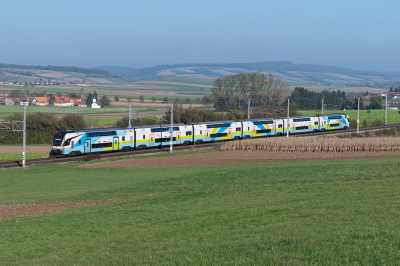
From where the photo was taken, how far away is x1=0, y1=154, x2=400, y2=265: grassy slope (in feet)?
31.5

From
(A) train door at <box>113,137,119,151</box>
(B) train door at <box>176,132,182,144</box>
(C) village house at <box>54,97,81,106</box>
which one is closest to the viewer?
(A) train door at <box>113,137,119,151</box>

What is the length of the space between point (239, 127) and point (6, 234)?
53.3 meters

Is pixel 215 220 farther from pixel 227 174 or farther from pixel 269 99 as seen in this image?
pixel 269 99

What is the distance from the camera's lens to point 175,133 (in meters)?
60.0

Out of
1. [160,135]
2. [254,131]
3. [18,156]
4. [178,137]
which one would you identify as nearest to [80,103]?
[254,131]

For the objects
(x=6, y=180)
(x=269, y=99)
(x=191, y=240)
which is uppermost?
(x=269, y=99)

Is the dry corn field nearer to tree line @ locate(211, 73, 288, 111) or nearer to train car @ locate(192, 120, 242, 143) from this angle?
train car @ locate(192, 120, 242, 143)

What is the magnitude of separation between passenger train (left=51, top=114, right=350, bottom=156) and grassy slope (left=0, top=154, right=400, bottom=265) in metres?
23.8

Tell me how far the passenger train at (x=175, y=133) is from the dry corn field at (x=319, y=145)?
6819mm

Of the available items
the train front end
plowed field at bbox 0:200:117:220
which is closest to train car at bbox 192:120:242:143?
the train front end

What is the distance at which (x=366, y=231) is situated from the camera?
10562mm

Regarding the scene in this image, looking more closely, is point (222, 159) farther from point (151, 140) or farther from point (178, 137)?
point (178, 137)

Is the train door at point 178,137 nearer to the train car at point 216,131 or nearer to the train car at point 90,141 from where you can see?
the train car at point 216,131

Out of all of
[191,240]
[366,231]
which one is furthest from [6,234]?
[366,231]
